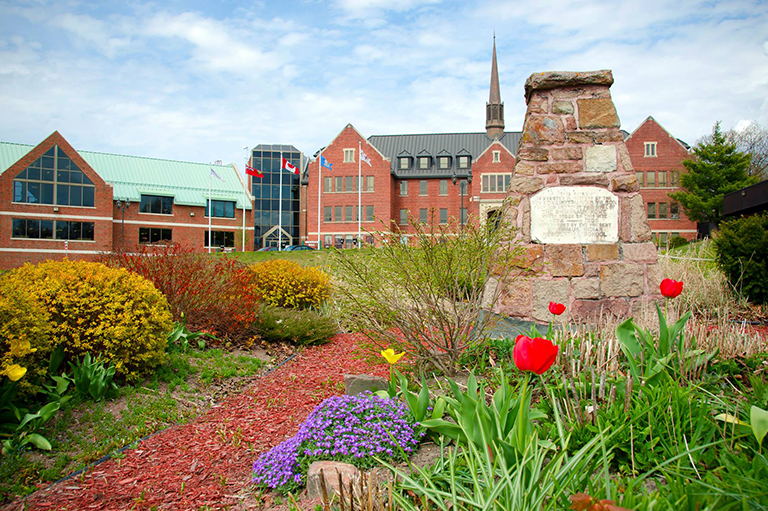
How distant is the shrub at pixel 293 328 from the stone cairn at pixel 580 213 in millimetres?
3116

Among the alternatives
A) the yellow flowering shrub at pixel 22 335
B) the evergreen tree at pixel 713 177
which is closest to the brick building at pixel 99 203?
the yellow flowering shrub at pixel 22 335

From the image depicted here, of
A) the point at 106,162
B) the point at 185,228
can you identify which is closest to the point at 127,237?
the point at 185,228

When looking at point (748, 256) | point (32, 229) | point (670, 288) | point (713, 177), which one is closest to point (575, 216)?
point (670, 288)

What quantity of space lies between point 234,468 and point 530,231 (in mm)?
4852

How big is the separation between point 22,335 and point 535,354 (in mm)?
4265

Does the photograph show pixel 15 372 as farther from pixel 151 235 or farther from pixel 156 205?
pixel 156 205

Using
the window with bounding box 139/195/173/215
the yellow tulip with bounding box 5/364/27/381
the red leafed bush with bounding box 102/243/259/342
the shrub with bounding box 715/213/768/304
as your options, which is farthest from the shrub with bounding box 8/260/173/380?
the window with bounding box 139/195/173/215

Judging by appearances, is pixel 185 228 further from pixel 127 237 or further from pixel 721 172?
pixel 721 172

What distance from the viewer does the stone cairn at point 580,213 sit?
665 centimetres

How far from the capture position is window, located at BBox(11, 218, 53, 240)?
115 feet

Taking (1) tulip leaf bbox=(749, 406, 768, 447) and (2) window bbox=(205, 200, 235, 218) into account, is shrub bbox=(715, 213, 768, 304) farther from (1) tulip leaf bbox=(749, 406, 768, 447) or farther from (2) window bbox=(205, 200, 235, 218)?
(2) window bbox=(205, 200, 235, 218)

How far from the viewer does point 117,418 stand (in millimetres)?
4586

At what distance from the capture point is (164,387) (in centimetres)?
546

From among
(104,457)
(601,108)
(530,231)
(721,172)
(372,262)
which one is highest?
(721,172)
